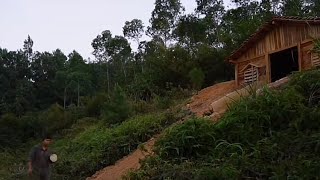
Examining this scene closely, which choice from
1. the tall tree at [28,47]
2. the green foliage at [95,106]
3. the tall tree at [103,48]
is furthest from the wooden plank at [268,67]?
the tall tree at [28,47]

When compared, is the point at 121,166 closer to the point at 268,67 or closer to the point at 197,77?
the point at 268,67

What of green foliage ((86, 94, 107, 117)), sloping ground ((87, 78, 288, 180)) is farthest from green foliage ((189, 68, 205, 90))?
green foliage ((86, 94, 107, 117))

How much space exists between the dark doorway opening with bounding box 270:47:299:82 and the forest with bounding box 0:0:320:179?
155 inches

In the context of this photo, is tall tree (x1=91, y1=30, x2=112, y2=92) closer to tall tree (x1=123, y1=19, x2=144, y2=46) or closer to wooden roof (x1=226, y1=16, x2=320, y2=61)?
tall tree (x1=123, y1=19, x2=144, y2=46)

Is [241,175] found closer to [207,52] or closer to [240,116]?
[240,116]

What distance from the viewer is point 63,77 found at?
56.5 meters

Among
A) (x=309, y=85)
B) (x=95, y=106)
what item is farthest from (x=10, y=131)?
(x=309, y=85)

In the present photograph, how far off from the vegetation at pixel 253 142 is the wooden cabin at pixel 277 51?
5.37 meters

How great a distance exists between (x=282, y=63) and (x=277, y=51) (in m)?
1.76

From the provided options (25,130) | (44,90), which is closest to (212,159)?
(25,130)

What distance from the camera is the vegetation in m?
8.16

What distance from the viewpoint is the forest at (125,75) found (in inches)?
845

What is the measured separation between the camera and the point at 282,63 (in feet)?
64.5

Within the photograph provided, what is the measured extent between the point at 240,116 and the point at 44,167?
14.0ft
